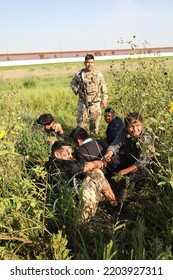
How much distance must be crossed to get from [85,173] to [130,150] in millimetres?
739

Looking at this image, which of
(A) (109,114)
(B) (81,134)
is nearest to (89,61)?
(A) (109,114)

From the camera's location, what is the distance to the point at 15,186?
2.89 m

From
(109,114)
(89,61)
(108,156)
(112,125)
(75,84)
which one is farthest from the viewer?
(75,84)

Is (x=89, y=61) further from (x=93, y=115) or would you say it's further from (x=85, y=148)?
(x=85, y=148)

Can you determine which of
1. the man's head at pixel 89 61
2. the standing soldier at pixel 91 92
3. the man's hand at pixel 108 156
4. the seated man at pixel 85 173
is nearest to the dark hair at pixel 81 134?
the man's hand at pixel 108 156

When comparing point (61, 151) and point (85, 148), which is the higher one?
point (61, 151)

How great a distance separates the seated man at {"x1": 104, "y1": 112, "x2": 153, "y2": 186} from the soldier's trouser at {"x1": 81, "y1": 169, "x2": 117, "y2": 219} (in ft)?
0.95

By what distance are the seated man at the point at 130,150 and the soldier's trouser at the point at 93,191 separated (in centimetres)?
29

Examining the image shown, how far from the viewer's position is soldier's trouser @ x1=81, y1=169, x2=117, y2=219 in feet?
9.33

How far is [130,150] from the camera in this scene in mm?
3729

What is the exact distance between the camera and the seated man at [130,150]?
332cm

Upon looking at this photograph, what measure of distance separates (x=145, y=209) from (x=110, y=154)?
0.96 meters

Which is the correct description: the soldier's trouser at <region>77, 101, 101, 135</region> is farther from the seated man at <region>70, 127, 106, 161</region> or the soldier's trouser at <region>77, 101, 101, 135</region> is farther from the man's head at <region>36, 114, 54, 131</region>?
the seated man at <region>70, 127, 106, 161</region>
